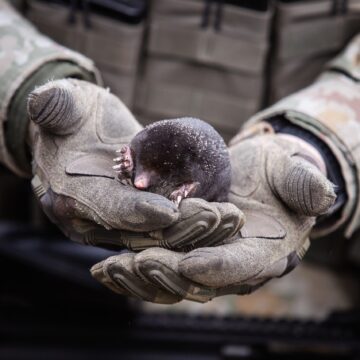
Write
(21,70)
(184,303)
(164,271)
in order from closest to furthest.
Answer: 1. (164,271)
2. (21,70)
3. (184,303)

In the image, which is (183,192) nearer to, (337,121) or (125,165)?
(125,165)

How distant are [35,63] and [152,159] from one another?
0.29 metres

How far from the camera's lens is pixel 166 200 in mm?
629

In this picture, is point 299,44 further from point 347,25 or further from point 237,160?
point 237,160

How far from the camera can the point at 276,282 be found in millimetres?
1391

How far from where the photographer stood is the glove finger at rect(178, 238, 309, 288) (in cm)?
61

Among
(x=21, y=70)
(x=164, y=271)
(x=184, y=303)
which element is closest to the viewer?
(x=164, y=271)

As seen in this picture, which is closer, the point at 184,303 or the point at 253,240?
the point at 253,240

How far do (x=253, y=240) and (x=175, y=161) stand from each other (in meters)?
0.11

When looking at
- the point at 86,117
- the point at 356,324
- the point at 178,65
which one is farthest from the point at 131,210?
the point at 356,324

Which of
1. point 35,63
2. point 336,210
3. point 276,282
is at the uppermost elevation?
point 35,63

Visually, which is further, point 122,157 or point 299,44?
point 299,44

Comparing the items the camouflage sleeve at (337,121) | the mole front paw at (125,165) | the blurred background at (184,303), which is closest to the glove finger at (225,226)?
the mole front paw at (125,165)

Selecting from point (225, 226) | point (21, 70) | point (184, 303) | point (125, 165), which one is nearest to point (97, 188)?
point (125, 165)
